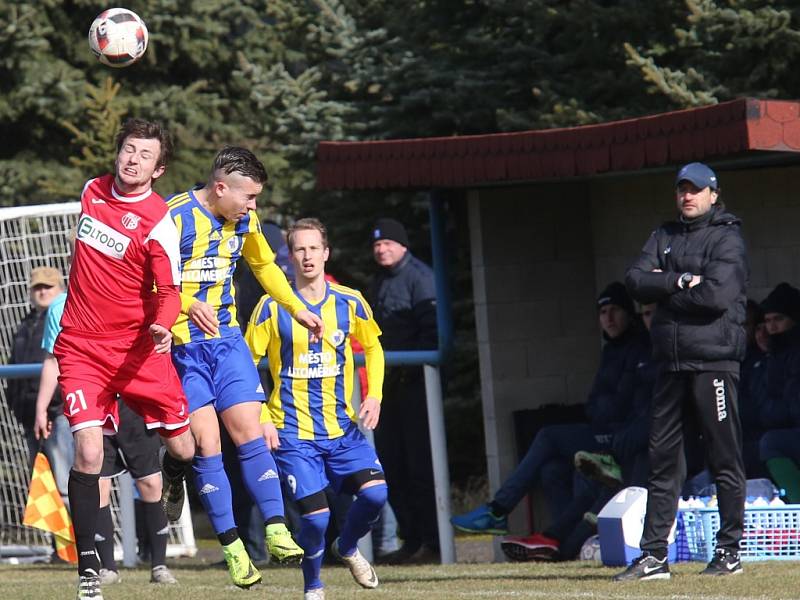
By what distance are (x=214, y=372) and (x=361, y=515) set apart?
1237mm

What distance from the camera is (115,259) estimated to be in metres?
7.50

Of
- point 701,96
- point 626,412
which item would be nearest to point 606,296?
point 626,412

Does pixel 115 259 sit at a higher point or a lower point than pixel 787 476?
higher

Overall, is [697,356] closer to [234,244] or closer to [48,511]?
[234,244]

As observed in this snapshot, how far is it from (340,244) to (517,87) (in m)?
2.41

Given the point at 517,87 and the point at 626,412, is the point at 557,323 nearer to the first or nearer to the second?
the point at 626,412

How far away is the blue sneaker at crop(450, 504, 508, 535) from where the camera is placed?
430 inches

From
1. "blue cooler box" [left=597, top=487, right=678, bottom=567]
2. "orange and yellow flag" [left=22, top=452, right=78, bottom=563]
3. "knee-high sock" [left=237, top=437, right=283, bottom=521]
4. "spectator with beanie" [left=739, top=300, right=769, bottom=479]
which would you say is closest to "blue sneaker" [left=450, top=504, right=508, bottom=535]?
"blue cooler box" [left=597, top=487, right=678, bottom=567]

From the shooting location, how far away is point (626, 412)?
1072cm

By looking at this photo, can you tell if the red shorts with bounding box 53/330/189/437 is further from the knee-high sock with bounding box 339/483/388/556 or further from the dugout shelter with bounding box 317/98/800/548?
the dugout shelter with bounding box 317/98/800/548

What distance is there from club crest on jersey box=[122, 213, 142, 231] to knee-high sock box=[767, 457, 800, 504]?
425 centimetres

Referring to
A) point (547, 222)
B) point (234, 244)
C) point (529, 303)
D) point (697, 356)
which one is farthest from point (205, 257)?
point (547, 222)

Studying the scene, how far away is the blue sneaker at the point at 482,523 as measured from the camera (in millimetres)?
10930

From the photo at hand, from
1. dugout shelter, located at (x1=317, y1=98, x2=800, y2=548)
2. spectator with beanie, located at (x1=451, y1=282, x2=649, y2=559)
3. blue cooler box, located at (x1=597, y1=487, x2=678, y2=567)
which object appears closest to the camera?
blue cooler box, located at (x1=597, y1=487, x2=678, y2=567)
